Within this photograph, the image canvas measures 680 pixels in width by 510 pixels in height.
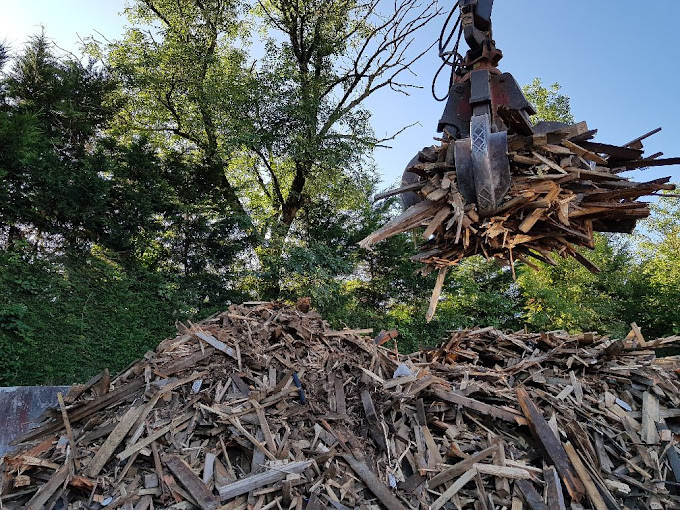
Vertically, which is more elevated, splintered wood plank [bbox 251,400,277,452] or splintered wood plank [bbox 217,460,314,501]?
splintered wood plank [bbox 251,400,277,452]

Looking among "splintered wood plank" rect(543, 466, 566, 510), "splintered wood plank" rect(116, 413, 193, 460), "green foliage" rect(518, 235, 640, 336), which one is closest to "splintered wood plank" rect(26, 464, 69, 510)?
"splintered wood plank" rect(116, 413, 193, 460)

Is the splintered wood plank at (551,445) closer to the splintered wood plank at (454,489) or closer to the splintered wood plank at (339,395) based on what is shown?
the splintered wood plank at (454,489)

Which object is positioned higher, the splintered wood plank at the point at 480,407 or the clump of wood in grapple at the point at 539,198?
the clump of wood in grapple at the point at 539,198

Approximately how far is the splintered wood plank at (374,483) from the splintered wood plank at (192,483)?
1.02 meters

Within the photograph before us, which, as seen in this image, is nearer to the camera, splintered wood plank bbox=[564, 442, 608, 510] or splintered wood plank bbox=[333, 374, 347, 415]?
splintered wood plank bbox=[564, 442, 608, 510]

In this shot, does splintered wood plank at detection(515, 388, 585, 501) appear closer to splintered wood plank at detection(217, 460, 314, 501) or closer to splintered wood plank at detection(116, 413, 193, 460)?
splintered wood plank at detection(217, 460, 314, 501)

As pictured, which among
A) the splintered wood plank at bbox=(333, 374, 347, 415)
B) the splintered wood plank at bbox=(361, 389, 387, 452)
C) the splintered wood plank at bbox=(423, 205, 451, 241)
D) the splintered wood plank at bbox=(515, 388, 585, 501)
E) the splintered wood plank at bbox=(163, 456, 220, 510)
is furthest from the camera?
the splintered wood plank at bbox=(333, 374, 347, 415)

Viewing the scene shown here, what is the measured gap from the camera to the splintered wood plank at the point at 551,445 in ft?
10.1

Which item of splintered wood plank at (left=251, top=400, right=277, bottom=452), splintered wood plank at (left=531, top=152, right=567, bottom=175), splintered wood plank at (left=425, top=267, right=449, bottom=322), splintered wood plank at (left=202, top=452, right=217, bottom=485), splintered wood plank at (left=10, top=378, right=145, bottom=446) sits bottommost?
splintered wood plank at (left=202, top=452, right=217, bottom=485)

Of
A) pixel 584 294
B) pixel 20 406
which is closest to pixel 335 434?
pixel 20 406

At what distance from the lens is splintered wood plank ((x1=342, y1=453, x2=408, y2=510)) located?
2.86 metres

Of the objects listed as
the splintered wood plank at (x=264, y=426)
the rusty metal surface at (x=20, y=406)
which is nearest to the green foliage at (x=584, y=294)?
the splintered wood plank at (x=264, y=426)

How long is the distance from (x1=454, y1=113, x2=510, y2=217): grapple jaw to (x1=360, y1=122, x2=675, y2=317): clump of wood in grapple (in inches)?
2.4

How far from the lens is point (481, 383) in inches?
165
